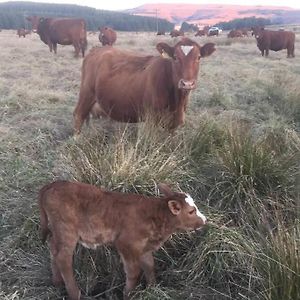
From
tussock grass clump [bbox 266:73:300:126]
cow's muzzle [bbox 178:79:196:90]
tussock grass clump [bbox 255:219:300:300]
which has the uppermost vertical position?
cow's muzzle [bbox 178:79:196:90]

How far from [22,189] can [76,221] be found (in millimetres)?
1273

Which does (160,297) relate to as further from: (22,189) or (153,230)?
(22,189)

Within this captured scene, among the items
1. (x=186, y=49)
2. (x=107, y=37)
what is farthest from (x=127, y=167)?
(x=107, y=37)

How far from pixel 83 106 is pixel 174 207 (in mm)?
3816

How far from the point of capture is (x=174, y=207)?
313cm

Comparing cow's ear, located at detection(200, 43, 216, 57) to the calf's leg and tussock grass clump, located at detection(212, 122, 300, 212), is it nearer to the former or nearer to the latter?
tussock grass clump, located at detection(212, 122, 300, 212)

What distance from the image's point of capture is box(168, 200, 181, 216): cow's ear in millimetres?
3103

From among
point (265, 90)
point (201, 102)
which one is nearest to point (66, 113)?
point (201, 102)

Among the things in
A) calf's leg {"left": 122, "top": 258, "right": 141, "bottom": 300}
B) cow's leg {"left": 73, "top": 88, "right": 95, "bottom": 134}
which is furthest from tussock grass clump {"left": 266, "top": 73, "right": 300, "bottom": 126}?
calf's leg {"left": 122, "top": 258, "right": 141, "bottom": 300}

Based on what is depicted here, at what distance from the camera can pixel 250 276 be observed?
114 inches

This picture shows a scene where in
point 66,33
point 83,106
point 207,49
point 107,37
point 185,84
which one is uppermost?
point 207,49

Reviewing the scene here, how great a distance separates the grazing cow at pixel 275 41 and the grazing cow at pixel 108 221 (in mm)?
20518

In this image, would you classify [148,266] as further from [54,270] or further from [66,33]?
[66,33]

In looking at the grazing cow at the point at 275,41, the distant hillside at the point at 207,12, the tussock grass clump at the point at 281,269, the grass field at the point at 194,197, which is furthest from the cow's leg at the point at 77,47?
the distant hillside at the point at 207,12
